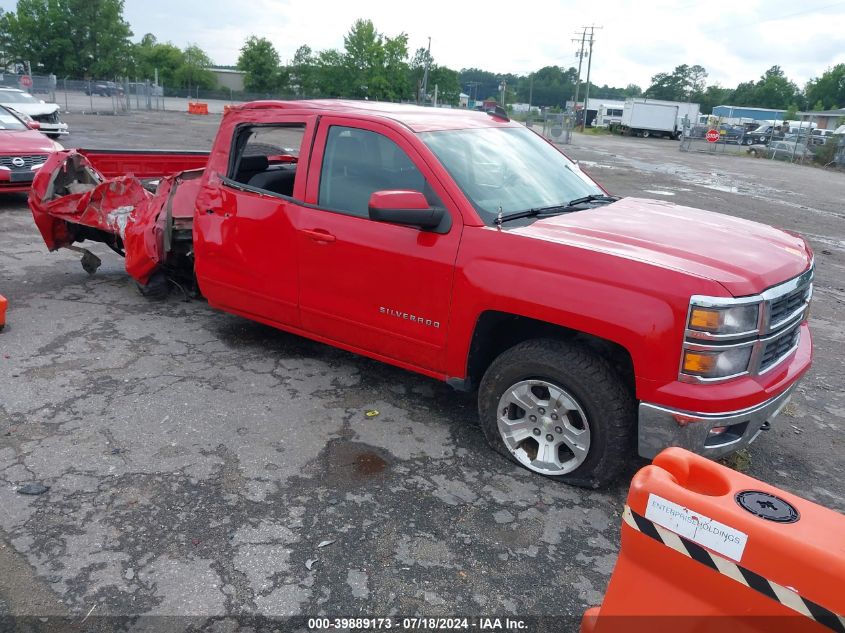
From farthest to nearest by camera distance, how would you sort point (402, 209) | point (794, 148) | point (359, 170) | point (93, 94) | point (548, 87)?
point (548, 87)
point (93, 94)
point (794, 148)
point (359, 170)
point (402, 209)

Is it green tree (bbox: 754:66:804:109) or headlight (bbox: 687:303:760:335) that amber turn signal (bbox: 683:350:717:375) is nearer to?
headlight (bbox: 687:303:760:335)

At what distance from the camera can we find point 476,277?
3680mm

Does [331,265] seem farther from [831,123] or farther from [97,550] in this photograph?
[831,123]

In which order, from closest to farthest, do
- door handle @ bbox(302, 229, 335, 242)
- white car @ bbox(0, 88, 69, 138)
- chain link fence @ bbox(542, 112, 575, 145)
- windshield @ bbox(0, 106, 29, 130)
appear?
door handle @ bbox(302, 229, 335, 242) < windshield @ bbox(0, 106, 29, 130) < white car @ bbox(0, 88, 69, 138) < chain link fence @ bbox(542, 112, 575, 145)

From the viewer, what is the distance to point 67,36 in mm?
78562

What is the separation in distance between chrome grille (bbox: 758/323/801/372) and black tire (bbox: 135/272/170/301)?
5.12m

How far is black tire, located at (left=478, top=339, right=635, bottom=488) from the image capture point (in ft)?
11.1

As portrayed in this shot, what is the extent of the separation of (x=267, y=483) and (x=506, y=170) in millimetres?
2405

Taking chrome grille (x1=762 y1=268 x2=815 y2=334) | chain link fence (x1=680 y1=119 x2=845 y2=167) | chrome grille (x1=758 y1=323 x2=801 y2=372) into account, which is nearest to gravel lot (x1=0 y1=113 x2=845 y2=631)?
chrome grille (x1=758 y1=323 x2=801 y2=372)

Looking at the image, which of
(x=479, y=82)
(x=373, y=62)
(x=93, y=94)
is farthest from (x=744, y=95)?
(x=93, y=94)

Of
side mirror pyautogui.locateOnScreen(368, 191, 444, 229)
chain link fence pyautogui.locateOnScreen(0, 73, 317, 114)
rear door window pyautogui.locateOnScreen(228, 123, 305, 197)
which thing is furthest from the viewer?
chain link fence pyautogui.locateOnScreen(0, 73, 317, 114)

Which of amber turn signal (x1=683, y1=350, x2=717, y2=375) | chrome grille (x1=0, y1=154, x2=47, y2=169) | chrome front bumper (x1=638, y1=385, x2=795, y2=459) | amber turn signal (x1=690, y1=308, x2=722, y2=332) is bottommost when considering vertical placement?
chrome front bumper (x1=638, y1=385, x2=795, y2=459)

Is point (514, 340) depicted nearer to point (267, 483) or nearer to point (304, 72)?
point (267, 483)

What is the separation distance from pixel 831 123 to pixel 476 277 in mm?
73709
